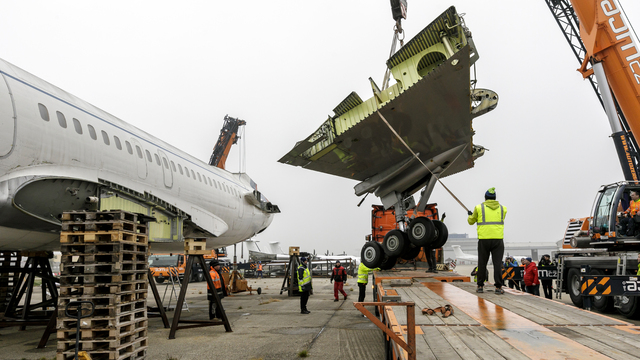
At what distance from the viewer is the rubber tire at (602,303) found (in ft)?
33.1

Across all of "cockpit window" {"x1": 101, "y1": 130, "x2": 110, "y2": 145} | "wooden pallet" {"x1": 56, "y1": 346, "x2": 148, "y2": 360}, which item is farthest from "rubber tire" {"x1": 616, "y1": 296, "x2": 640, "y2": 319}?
"cockpit window" {"x1": 101, "y1": 130, "x2": 110, "y2": 145}

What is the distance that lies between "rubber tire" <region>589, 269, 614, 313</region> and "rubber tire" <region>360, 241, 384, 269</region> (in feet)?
16.8

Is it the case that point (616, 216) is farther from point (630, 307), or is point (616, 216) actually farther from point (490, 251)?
point (490, 251)

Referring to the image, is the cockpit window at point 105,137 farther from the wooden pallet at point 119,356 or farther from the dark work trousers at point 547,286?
the dark work trousers at point 547,286

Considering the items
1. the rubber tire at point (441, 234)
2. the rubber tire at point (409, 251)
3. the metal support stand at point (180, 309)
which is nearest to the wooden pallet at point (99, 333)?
the metal support stand at point (180, 309)

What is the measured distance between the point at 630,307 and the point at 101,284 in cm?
1020

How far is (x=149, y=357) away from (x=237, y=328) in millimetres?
2833

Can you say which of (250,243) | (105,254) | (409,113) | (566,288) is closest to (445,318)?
(105,254)

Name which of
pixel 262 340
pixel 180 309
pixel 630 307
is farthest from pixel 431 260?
pixel 180 309

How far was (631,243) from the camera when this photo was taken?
951 cm

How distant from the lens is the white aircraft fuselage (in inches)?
245

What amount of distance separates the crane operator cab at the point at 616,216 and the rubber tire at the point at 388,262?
4.67m

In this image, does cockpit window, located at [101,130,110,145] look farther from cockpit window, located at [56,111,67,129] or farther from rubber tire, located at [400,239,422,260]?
rubber tire, located at [400,239,422,260]

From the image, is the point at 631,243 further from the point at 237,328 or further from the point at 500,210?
the point at 237,328
